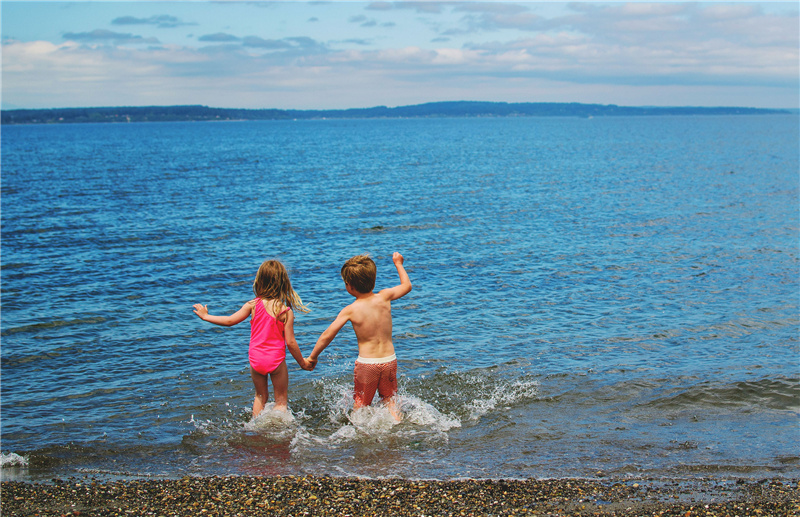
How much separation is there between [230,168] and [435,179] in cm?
2223

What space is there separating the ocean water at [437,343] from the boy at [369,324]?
2.12 ft

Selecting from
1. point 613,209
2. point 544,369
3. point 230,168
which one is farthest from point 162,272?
point 230,168

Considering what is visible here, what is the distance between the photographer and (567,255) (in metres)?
20.6

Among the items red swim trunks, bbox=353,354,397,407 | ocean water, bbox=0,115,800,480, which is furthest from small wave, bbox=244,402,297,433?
red swim trunks, bbox=353,354,397,407

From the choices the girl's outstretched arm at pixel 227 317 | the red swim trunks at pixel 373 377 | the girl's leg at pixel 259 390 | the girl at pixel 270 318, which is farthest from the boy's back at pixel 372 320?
the girl's leg at pixel 259 390

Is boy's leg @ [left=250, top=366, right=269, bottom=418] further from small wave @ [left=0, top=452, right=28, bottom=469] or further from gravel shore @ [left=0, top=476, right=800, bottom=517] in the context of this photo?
small wave @ [left=0, top=452, right=28, bottom=469]

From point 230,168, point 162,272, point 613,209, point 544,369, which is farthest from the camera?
point 230,168

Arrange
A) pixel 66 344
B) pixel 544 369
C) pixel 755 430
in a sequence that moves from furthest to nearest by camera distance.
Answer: pixel 66 344, pixel 544 369, pixel 755 430

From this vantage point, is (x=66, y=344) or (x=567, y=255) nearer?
(x=66, y=344)

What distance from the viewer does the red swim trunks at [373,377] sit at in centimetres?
792

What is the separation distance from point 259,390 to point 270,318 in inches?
47.8

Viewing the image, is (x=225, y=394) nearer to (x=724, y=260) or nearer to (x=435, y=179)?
(x=724, y=260)

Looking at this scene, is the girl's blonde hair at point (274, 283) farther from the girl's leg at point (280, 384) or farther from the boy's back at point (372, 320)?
the girl's leg at point (280, 384)

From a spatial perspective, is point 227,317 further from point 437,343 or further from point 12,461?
point 437,343
